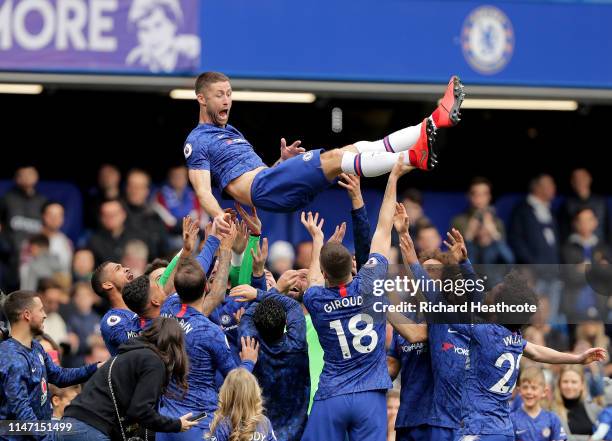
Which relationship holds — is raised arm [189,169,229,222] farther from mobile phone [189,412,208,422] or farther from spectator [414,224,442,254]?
spectator [414,224,442,254]

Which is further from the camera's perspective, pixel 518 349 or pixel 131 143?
pixel 131 143

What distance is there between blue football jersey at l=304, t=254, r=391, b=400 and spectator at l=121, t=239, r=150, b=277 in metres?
5.24

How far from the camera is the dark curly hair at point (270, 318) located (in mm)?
9492

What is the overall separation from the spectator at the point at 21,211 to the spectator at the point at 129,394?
6.80 meters

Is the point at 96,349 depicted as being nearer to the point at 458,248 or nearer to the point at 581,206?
the point at 458,248

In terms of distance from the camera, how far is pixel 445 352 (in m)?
9.90

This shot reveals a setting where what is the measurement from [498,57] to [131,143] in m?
4.67

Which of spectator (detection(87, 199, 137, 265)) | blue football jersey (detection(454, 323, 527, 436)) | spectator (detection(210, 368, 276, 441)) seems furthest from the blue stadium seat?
spectator (detection(210, 368, 276, 441))

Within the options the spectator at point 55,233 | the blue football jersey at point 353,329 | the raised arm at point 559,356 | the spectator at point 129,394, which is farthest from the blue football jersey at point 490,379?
the spectator at point 55,233

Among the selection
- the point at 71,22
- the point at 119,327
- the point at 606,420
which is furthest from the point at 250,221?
the point at 71,22

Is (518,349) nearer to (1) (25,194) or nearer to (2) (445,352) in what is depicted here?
(2) (445,352)

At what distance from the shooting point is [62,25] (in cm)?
1459

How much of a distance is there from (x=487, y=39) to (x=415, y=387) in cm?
633

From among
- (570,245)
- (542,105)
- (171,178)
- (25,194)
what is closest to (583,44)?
(542,105)
